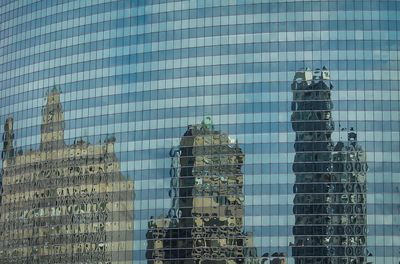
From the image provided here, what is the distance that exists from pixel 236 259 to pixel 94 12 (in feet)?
108

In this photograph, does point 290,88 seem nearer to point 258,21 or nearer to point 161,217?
point 258,21

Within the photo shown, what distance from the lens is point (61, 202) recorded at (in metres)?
111

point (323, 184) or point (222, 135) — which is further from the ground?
point (222, 135)

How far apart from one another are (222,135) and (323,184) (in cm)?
1160

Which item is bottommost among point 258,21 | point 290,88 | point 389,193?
point 389,193

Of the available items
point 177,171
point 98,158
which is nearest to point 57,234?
point 98,158

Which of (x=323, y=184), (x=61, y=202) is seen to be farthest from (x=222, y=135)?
(x=61, y=202)

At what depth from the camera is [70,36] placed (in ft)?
372

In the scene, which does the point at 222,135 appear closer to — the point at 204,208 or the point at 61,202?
the point at 204,208

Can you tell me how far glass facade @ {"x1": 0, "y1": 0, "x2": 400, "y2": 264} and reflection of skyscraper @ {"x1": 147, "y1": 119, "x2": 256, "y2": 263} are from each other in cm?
14

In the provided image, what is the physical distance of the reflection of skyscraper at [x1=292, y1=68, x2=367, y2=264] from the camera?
97.8 m

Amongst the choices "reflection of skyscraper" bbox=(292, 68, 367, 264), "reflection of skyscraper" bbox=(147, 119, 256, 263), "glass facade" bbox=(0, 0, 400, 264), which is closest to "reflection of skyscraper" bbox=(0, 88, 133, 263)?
"glass facade" bbox=(0, 0, 400, 264)

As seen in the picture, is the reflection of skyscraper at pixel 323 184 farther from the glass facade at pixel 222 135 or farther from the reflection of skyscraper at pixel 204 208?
the reflection of skyscraper at pixel 204 208

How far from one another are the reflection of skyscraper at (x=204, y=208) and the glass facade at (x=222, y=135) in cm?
14
